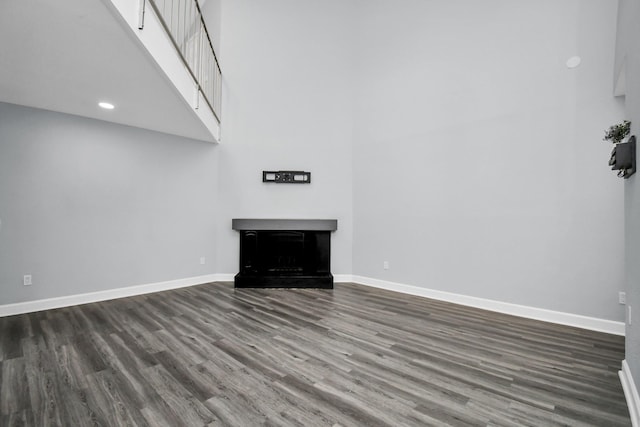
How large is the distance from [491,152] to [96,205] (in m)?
5.51

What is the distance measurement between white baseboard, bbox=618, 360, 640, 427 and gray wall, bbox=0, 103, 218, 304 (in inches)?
200

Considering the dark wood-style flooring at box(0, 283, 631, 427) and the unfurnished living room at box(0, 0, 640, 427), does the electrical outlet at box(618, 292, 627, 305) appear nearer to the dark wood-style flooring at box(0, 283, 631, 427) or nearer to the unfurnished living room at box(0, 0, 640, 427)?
the unfurnished living room at box(0, 0, 640, 427)

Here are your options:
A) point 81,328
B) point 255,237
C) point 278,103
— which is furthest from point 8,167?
point 278,103

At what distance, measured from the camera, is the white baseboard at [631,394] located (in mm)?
1531

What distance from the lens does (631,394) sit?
1720mm

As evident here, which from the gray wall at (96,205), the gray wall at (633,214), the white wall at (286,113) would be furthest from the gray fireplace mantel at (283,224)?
the gray wall at (633,214)

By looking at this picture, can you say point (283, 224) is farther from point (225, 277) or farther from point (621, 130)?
point (621, 130)

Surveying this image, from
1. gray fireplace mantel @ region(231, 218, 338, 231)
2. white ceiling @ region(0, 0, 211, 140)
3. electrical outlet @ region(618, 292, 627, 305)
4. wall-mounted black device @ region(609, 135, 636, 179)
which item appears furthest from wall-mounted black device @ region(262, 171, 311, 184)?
electrical outlet @ region(618, 292, 627, 305)

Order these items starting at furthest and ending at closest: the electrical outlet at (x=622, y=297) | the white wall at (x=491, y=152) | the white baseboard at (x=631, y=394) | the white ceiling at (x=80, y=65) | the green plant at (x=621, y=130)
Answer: the white wall at (x=491, y=152) → the electrical outlet at (x=622, y=297) → the green plant at (x=621, y=130) → the white ceiling at (x=80, y=65) → the white baseboard at (x=631, y=394)

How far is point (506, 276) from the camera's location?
3410mm

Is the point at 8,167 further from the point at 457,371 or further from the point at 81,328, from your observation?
the point at 457,371

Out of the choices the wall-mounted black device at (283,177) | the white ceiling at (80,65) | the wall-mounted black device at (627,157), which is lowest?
the wall-mounted black device at (627,157)

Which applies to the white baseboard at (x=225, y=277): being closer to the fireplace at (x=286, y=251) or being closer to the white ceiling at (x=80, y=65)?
the fireplace at (x=286, y=251)

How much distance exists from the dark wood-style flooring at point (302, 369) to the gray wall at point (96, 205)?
646 mm
